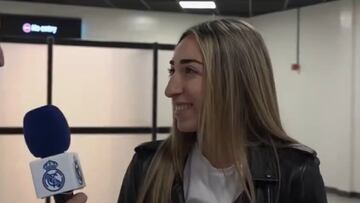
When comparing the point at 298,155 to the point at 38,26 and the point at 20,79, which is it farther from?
the point at 38,26

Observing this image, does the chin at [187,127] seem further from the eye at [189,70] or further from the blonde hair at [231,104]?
the eye at [189,70]

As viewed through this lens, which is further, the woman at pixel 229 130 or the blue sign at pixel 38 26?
the blue sign at pixel 38 26

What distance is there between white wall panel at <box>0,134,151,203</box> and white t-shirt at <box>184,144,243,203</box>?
262cm

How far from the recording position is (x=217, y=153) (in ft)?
4.15

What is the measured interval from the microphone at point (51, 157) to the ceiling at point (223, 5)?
24.3 feet

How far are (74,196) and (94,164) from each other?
3.03 m

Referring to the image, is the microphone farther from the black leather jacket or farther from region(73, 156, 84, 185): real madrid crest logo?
the black leather jacket

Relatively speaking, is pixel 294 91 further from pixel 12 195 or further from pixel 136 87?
pixel 12 195

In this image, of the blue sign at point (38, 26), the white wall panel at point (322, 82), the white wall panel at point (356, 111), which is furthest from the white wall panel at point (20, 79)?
the blue sign at point (38, 26)

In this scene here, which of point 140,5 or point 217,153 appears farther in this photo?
point 140,5

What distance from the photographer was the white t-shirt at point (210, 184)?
124 cm

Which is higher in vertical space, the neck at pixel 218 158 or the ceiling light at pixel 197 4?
the ceiling light at pixel 197 4

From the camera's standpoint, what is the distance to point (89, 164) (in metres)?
3.86

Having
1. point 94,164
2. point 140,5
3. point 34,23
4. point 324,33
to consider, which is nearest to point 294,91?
point 324,33
